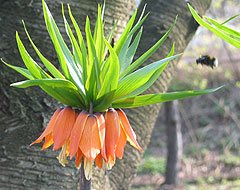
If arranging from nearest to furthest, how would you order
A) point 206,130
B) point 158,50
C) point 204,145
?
point 158,50 → point 204,145 → point 206,130

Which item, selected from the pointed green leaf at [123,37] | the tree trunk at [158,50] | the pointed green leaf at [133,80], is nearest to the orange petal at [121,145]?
the pointed green leaf at [133,80]

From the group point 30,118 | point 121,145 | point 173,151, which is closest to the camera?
point 121,145

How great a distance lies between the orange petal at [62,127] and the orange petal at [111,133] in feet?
0.35

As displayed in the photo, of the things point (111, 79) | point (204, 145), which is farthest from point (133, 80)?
point (204, 145)

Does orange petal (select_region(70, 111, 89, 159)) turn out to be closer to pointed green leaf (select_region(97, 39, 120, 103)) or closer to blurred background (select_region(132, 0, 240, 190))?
pointed green leaf (select_region(97, 39, 120, 103))

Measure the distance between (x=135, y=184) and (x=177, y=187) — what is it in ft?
3.77

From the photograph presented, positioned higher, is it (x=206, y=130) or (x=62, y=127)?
(x=62, y=127)

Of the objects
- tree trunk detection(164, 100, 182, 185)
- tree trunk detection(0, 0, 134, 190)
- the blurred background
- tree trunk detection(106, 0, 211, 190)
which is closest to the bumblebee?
tree trunk detection(106, 0, 211, 190)

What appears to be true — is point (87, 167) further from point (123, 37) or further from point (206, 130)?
point (206, 130)

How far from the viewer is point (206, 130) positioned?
33.5ft

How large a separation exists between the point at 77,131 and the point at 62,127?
0.06 metres

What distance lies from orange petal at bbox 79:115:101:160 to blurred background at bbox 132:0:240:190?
4485mm

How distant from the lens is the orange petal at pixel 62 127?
3.05 ft

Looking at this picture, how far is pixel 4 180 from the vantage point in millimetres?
1488
